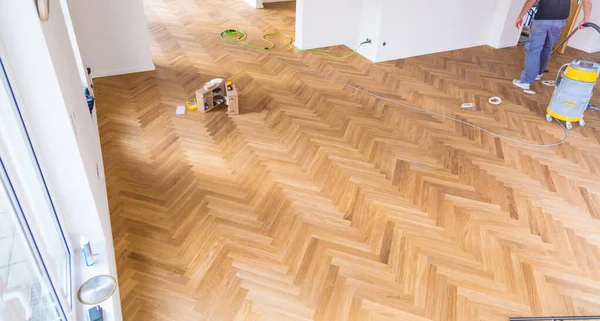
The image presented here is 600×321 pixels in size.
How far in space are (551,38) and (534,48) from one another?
0.72 feet

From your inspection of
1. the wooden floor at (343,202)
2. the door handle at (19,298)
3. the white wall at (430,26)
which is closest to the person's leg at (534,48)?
the wooden floor at (343,202)

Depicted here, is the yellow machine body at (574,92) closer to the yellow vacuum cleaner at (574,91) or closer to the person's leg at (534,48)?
the yellow vacuum cleaner at (574,91)

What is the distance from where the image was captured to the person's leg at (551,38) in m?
4.75

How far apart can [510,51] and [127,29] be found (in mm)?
5537

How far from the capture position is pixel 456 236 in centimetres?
294

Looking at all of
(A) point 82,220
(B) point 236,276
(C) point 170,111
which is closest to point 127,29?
(C) point 170,111

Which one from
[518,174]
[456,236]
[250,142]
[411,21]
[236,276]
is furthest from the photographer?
[411,21]

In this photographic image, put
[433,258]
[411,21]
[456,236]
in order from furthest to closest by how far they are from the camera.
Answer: [411,21], [456,236], [433,258]

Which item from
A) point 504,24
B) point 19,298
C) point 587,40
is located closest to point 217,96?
point 19,298

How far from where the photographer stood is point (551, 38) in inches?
193

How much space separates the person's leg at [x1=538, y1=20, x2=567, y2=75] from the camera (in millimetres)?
4754

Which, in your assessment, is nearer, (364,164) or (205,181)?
(205,181)

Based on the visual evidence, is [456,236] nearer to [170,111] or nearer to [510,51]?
[170,111]

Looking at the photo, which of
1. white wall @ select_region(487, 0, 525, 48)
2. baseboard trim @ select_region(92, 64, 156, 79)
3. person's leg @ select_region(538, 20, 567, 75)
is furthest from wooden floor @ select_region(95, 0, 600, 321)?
white wall @ select_region(487, 0, 525, 48)
